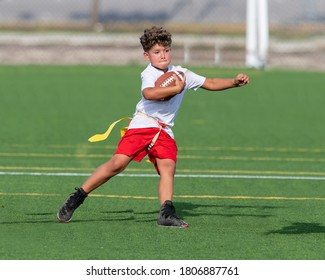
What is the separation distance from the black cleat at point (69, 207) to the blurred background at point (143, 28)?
27104 millimetres

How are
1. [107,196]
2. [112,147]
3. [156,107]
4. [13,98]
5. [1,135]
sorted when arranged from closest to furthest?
1. [156,107]
2. [107,196]
3. [112,147]
4. [1,135]
5. [13,98]

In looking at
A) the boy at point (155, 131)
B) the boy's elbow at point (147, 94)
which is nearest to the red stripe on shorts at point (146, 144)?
the boy at point (155, 131)

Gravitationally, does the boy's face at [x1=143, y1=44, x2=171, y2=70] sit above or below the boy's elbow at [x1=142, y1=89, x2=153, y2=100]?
above

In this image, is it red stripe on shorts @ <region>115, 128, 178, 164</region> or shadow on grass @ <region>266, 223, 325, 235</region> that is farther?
red stripe on shorts @ <region>115, 128, 178, 164</region>

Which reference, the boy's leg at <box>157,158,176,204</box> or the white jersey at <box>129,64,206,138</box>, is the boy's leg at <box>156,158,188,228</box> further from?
the white jersey at <box>129,64,206,138</box>

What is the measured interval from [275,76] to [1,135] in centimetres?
1443

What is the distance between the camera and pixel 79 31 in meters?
42.8

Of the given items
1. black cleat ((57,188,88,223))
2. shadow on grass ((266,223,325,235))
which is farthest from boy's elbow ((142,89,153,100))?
shadow on grass ((266,223,325,235))

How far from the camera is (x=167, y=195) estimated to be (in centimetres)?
989

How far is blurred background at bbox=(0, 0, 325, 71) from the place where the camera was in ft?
129

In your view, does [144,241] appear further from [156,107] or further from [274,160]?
[274,160]

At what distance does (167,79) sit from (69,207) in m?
1.41

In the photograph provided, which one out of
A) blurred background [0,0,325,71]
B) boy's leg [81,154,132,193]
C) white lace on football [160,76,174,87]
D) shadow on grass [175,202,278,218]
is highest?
blurred background [0,0,325,71]
